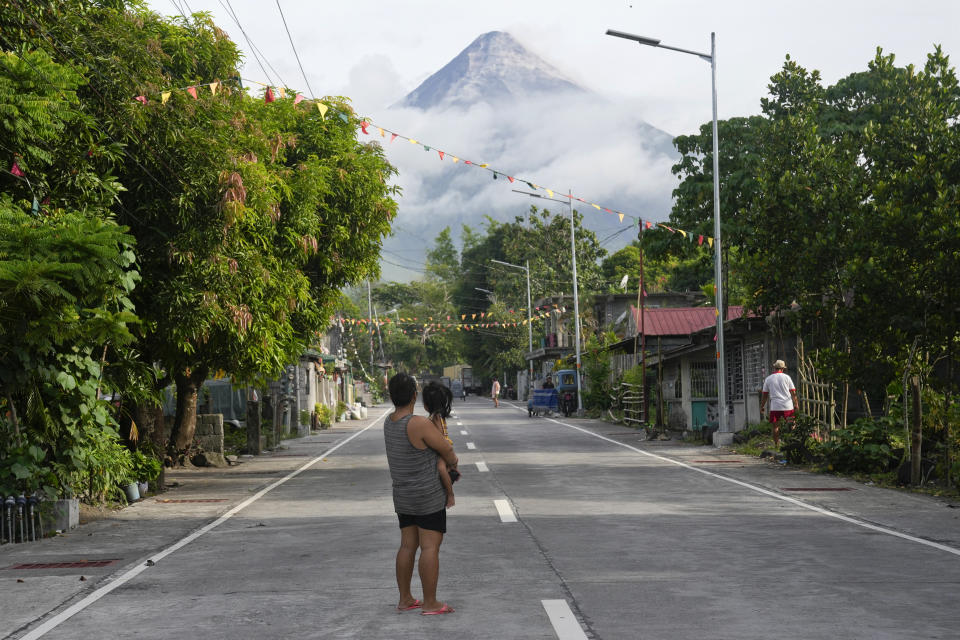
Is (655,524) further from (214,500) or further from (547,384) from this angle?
(547,384)

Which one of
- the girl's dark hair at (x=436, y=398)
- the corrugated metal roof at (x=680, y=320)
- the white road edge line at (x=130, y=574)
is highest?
the corrugated metal roof at (x=680, y=320)

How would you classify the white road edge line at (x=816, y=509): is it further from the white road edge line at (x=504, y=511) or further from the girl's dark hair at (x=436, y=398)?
the girl's dark hair at (x=436, y=398)

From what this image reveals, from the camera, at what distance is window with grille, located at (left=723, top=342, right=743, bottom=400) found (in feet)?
106

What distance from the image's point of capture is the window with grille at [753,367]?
3013 centimetres

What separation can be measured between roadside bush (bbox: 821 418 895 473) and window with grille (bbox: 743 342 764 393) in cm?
1074

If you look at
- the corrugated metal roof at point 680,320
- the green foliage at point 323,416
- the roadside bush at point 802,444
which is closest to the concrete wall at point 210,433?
the roadside bush at point 802,444

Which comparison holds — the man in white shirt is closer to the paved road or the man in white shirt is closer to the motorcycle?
the paved road

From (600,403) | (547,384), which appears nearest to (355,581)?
(600,403)

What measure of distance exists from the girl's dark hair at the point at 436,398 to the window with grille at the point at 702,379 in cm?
2932

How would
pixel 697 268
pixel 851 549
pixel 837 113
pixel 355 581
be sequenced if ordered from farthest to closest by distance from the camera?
pixel 697 268
pixel 837 113
pixel 851 549
pixel 355 581

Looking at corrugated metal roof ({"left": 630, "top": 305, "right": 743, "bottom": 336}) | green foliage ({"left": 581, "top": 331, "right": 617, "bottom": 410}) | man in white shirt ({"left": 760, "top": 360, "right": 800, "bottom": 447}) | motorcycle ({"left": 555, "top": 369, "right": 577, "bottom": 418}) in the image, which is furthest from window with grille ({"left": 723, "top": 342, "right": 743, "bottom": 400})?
motorcycle ({"left": 555, "top": 369, "right": 577, "bottom": 418})

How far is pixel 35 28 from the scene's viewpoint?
12.6m

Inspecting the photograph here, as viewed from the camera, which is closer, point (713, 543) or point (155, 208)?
point (713, 543)

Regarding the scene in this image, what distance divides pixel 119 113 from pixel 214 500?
241 inches
